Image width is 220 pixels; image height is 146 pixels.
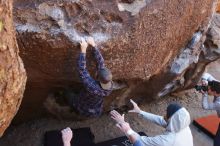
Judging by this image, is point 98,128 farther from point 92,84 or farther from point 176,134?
point 176,134

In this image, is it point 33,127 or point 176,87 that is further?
point 176,87

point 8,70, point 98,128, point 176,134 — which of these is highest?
point 8,70

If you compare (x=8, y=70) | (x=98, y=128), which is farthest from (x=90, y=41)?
(x=98, y=128)

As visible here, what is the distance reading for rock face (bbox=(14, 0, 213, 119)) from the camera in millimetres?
4355

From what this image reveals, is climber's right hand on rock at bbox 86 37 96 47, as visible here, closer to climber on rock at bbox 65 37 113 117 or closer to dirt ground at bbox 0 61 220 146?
climber on rock at bbox 65 37 113 117

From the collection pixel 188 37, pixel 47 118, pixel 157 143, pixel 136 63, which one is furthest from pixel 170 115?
pixel 47 118

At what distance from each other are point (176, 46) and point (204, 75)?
1.19 metres

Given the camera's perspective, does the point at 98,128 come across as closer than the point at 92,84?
No

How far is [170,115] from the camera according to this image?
447 centimetres

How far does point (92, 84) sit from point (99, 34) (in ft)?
1.78

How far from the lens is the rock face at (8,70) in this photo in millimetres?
2959

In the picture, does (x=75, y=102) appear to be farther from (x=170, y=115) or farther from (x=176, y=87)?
(x=176, y=87)

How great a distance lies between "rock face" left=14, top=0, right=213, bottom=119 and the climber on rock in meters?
0.09

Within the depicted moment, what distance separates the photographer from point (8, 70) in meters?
3.02
